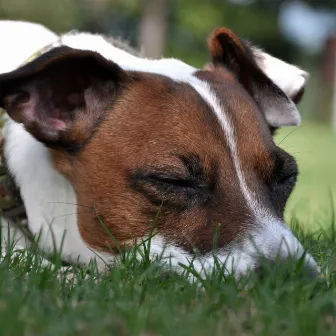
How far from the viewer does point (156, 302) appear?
228cm

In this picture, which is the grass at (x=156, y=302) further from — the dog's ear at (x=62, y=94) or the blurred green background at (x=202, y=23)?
the blurred green background at (x=202, y=23)

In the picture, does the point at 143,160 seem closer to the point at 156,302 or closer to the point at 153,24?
the point at 156,302

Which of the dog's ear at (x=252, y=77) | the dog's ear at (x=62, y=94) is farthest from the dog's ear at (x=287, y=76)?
the dog's ear at (x=62, y=94)

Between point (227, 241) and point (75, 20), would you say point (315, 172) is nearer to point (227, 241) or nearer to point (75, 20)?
point (227, 241)

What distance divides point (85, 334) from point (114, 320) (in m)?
0.13

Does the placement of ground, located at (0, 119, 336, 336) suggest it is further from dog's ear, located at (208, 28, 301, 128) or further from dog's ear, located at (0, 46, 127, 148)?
dog's ear, located at (208, 28, 301, 128)

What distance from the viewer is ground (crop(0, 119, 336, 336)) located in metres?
1.97

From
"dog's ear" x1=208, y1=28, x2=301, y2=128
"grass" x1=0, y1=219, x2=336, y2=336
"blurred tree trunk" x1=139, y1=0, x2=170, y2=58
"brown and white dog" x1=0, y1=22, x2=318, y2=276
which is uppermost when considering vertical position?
"blurred tree trunk" x1=139, y1=0, x2=170, y2=58

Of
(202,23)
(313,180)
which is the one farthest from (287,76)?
(202,23)

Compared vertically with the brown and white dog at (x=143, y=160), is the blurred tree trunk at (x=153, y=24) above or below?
above

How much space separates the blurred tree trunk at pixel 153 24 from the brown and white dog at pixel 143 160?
21.0 m

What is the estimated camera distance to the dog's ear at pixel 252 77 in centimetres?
386

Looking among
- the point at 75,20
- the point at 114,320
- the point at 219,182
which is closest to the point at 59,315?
the point at 114,320

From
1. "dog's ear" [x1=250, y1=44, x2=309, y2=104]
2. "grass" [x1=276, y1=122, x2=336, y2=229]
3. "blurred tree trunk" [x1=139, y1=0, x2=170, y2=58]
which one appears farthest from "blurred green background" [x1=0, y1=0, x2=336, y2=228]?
"dog's ear" [x1=250, y1=44, x2=309, y2=104]
